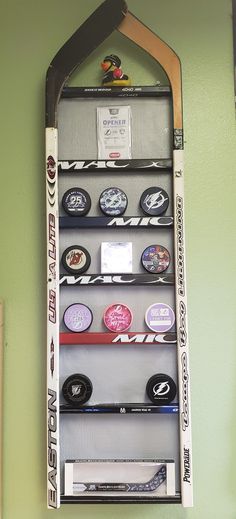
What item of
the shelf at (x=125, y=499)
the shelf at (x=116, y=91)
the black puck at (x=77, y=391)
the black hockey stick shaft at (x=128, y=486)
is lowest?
the shelf at (x=125, y=499)

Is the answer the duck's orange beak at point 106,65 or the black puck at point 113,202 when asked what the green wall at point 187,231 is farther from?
the black puck at point 113,202

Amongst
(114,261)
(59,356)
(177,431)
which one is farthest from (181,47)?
(177,431)

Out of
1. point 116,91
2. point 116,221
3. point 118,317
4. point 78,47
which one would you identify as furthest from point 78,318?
point 78,47

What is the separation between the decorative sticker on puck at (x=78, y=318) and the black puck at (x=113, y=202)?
1.08 feet

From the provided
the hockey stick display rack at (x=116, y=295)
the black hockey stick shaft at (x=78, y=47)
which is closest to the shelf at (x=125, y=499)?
the hockey stick display rack at (x=116, y=295)

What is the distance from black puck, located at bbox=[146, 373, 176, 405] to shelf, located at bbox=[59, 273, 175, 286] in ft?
1.01

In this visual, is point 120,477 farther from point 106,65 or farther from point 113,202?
point 106,65

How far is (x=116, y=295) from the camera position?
1.82 m

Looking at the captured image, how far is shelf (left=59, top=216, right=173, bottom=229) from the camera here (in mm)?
1778

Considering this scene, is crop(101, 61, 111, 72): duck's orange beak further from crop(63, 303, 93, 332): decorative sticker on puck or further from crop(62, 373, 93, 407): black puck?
crop(62, 373, 93, 407): black puck

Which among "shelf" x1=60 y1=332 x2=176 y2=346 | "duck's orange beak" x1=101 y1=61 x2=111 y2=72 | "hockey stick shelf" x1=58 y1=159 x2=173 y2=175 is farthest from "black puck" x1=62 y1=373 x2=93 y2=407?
"duck's orange beak" x1=101 y1=61 x2=111 y2=72

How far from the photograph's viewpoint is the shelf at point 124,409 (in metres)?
A: 1.72
